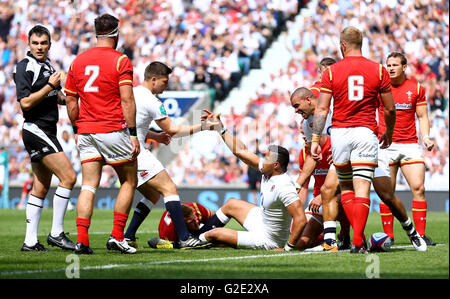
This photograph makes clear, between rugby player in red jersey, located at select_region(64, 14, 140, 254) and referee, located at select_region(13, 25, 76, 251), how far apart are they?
0.65 metres

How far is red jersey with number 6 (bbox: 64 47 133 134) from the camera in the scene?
7254 millimetres

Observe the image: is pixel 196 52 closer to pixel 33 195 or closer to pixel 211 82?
pixel 211 82

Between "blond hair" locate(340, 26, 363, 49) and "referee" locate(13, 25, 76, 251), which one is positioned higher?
"blond hair" locate(340, 26, 363, 49)

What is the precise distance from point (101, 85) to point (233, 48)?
15568 mm

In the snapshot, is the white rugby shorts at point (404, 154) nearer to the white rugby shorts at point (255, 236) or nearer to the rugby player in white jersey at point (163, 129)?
the white rugby shorts at point (255, 236)

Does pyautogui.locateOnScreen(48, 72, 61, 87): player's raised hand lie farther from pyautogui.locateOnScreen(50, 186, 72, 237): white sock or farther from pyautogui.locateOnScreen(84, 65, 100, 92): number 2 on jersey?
pyautogui.locateOnScreen(50, 186, 72, 237): white sock

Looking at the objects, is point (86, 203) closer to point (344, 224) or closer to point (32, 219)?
point (32, 219)

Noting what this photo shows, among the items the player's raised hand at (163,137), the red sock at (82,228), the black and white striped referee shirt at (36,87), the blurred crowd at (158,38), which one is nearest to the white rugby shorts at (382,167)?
the player's raised hand at (163,137)

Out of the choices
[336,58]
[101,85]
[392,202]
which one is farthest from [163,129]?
[336,58]

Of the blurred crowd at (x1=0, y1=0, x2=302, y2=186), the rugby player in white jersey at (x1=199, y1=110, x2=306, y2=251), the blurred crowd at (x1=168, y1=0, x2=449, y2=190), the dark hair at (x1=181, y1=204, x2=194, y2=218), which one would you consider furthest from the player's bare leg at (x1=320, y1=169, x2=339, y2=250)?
the blurred crowd at (x1=0, y1=0, x2=302, y2=186)

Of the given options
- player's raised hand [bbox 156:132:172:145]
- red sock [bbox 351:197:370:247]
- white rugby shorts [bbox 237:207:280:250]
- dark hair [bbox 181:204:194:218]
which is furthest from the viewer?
dark hair [bbox 181:204:194:218]

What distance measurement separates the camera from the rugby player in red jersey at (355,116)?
7.21 metres

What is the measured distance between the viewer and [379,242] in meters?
7.81
